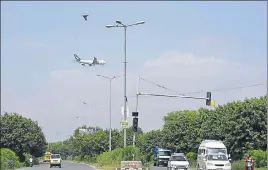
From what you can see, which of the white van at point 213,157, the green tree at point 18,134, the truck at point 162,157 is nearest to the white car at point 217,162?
the white van at point 213,157

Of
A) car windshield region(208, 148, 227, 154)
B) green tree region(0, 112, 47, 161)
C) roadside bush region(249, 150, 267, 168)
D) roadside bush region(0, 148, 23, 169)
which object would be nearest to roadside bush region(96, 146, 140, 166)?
car windshield region(208, 148, 227, 154)

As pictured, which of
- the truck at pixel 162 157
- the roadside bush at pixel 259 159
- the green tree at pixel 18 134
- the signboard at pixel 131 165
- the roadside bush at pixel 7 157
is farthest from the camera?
the green tree at pixel 18 134

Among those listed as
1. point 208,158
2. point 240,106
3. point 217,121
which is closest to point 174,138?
point 217,121

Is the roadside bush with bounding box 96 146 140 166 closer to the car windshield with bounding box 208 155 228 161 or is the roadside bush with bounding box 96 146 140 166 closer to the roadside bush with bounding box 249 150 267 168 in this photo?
the car windshield with bounding box 208 155 228 161

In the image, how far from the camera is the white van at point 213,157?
130 feet

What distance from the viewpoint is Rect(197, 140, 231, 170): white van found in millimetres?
39688

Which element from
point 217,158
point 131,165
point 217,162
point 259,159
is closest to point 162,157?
point 259,159

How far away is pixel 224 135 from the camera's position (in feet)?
186

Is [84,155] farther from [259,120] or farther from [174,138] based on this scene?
[259,120]

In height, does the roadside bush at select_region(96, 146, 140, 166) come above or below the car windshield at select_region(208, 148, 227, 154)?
below

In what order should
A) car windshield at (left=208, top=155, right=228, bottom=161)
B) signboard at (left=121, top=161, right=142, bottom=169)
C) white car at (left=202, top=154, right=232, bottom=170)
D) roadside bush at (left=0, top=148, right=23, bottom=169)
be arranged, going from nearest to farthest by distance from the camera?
signboard at (left=121, top=161, right=142, bottom=169) → roadside bush at (left=0, top=148, right=23, bottom=169) → white car at (left=202, top=154, right=232, bottom=170) → car windshield at (left=208, top=155, right=228, bottom=161)

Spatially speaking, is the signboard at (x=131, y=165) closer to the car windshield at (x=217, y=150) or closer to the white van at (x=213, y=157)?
the white van at (x=213, y=157)

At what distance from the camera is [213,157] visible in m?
40.6

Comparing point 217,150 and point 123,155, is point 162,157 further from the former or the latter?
point 217,150
